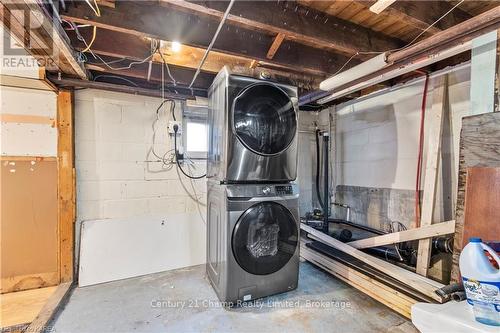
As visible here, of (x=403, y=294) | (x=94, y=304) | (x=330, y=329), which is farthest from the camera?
(x=94, y=304)

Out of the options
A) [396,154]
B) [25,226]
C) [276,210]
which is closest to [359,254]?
[276,210]

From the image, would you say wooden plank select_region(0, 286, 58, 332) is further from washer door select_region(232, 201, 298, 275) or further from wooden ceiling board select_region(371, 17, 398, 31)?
wooden ceiling board select_region(371, 17, 398, 31)

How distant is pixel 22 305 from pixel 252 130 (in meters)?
2.38

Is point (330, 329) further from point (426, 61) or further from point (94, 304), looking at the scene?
point (426, 61)

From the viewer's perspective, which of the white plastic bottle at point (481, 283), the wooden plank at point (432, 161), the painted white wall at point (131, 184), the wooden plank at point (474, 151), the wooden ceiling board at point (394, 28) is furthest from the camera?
the painted white wall at point (131, 184)

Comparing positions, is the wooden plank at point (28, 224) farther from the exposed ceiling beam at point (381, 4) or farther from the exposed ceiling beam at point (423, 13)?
the exposed ceiling beam at point (423, 13)

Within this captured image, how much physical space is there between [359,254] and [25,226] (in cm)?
314

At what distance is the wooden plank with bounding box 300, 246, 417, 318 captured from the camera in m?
1.80

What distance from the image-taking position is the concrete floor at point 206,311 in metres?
1.71

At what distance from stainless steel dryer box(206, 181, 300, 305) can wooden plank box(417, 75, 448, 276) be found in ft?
3.50

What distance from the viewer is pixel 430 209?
2.09m

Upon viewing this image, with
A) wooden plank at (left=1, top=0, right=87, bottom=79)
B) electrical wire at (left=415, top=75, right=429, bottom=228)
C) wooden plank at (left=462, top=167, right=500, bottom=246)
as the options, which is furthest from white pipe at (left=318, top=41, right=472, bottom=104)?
wooden plank at (left=1, top=0, right=87, bottom=79)

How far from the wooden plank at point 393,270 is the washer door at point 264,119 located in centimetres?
128

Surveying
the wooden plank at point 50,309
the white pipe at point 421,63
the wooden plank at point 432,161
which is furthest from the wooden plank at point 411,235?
the wooden plank at point 50,309
